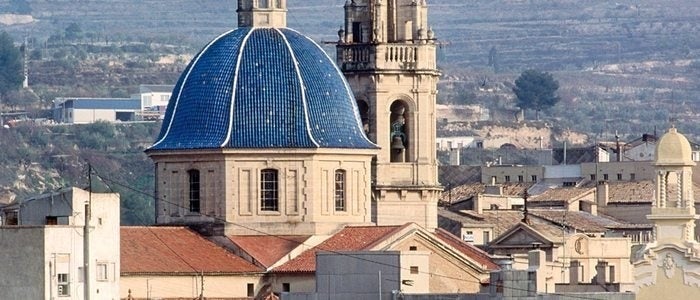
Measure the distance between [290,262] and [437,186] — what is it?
1655 centimetres

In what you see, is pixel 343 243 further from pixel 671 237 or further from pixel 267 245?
pixel 671 237

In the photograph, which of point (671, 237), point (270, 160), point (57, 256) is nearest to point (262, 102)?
point (270, 160)

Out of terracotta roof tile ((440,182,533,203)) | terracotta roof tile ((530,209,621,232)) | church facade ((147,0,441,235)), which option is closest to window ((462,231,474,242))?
terracotta roof tile ((530,209,621,232))

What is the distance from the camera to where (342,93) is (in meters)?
99.5

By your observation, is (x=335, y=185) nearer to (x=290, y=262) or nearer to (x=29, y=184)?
(x=290, y=262)

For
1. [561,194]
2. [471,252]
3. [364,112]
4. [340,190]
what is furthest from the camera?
[561,194]

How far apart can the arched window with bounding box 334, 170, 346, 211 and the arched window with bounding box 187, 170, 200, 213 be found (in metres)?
3.23

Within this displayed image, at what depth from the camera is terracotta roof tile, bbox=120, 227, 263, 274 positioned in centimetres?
9188

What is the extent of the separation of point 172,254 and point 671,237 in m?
18.1

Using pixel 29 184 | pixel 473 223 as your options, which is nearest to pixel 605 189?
pixel 473 223

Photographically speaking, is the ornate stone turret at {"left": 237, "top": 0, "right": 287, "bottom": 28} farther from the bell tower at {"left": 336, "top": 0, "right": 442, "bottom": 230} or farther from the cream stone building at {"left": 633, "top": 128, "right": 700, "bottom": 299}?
the cream stone building at {"left": 633, "top": 128, "right": 700, "bottom": 299}

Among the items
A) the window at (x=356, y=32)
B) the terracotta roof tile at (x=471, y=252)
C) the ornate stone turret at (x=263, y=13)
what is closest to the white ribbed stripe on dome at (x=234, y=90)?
the ornate stone turret at (x=263, y=13)

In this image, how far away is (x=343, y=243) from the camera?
311 ft

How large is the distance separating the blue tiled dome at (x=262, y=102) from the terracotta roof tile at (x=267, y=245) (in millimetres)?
2231
